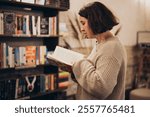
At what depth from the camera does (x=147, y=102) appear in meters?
1.23

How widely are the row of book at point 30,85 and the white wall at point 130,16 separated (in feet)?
5.97

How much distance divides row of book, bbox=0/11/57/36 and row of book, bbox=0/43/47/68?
0.17m

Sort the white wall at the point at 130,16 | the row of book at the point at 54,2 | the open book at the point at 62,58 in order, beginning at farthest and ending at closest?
the white wall at the point at 130,16 < the row of book at the point at 54,2 < the open book at the point at 62,58

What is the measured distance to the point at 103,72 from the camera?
49.7 inches

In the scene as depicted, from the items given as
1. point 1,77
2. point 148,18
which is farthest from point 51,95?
point 148,18

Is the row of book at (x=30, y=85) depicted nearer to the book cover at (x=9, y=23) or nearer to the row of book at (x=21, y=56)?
the row of book at (x=21, y=56)

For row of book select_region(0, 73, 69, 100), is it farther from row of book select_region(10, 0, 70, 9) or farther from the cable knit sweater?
the cable knit sweater

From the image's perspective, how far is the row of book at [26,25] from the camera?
2635 mm

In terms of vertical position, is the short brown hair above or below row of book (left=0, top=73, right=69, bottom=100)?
above

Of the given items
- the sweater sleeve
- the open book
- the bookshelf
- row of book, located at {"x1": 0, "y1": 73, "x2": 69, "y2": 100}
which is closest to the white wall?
the bookshelf

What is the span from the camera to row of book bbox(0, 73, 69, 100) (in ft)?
8.87

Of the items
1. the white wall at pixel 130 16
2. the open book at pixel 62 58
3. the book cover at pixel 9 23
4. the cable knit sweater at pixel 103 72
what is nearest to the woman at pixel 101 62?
the cable knit sweater at pixel 103 72

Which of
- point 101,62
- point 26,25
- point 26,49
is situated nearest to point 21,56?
point 26,49

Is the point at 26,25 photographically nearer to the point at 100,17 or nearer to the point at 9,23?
the point at 9,23
